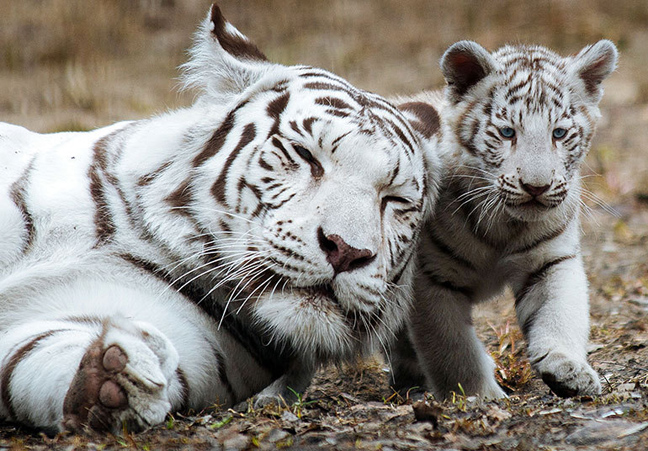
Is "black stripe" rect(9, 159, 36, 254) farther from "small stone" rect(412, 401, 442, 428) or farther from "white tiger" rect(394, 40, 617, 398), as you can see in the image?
"white tiger" rect(394, 40, 617, 398)

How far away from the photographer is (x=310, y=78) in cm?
268

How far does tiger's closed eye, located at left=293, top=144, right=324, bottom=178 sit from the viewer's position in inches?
91.7

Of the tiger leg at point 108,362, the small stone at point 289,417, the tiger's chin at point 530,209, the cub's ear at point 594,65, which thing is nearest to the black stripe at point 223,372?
the tiger leg at point 108,362

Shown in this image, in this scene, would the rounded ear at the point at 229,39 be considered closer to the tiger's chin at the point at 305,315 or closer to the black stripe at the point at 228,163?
the black stripe at the point at 228,163

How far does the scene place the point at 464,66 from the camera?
10.4 ft

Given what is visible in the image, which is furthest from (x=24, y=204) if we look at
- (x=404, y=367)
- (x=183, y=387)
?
(x=404, y=367)

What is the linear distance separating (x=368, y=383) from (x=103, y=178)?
4.45 feet

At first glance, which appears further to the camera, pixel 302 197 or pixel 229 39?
pixel 229 39

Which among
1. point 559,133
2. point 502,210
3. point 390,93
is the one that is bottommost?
point 502,210

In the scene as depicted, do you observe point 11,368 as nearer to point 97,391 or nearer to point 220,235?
point 97,391

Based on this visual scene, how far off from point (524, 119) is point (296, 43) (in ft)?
16.7

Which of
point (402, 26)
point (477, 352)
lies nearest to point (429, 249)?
point (477, 352)

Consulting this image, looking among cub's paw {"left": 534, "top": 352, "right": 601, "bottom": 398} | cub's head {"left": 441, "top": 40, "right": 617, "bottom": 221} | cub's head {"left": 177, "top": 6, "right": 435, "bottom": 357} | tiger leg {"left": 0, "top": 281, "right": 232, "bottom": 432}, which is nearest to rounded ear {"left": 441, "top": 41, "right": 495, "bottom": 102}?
cub's head {"left": 441, "top": 40, "right": 617, "bottom": 221}

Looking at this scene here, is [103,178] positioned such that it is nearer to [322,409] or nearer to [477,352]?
[322,409]
